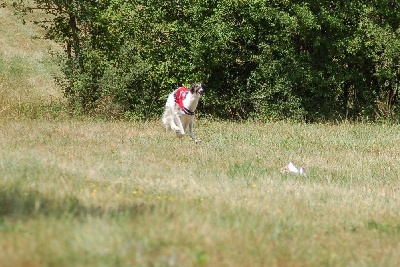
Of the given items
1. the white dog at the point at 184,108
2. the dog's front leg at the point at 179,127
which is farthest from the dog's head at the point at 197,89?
the dog's front leg at the point at 179,127

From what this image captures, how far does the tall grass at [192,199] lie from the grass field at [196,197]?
0.08 ft

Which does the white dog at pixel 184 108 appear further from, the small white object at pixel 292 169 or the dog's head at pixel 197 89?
the small white object at pixel 292 169

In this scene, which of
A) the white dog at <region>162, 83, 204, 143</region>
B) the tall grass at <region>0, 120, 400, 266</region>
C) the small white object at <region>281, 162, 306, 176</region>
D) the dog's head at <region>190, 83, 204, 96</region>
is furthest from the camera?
the white dog at <region>162, 83, 204, 143</region>

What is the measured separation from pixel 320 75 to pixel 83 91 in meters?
8.48

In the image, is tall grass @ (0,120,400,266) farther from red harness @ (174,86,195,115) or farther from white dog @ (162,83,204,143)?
red harness @ (174,86,195,115)

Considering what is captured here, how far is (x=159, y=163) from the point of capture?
44.5ft

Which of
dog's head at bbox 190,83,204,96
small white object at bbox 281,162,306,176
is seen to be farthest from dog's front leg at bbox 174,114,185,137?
small white object at bbox 281,162,306,176

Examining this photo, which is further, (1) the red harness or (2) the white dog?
(1) the red harness

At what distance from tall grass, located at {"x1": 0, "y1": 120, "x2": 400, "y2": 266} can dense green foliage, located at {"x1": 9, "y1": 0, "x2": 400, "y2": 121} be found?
6.01 metres

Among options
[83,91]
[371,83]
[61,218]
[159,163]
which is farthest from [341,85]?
[61,218]

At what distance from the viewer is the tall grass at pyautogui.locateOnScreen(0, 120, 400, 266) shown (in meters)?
6.41

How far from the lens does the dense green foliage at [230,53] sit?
956 inches

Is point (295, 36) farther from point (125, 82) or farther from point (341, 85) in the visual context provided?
point (125, 82)

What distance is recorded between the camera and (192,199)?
971 centimetres
